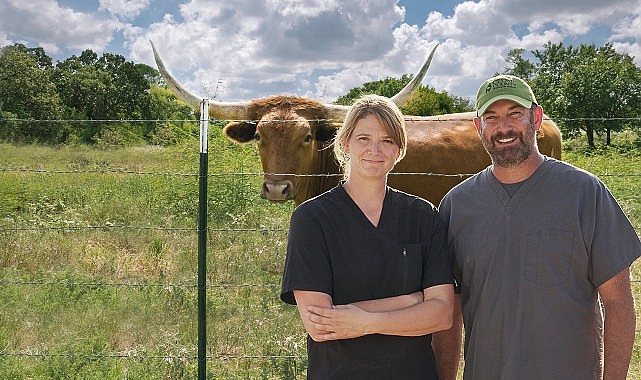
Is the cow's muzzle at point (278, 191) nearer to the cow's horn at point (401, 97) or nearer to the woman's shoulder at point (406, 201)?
the cow's horn at point (401, 97)

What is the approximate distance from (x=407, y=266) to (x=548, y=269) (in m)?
0.50

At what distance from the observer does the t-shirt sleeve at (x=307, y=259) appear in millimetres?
2078

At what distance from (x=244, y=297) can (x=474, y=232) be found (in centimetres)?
382

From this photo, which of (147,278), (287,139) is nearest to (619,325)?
(287,139)

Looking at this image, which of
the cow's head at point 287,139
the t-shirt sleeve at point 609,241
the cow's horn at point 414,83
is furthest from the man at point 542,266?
the cow's horn at point 414,83

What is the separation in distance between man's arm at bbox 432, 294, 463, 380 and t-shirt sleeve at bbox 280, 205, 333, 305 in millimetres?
594

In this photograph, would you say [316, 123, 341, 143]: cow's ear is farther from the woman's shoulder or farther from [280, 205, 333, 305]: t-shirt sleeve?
[280, 205, 333, 305]: t-shirt sleeve

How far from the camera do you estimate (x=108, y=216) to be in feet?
29.0

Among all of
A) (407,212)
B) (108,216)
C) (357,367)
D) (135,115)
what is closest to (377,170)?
(407,212)

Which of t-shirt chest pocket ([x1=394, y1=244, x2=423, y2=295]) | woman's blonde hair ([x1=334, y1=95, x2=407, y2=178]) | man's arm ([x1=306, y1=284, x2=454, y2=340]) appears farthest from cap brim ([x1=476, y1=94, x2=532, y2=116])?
man's arm ([x1=306, y1=284, x2=454, y2=340])

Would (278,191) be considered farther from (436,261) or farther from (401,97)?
(436,261)

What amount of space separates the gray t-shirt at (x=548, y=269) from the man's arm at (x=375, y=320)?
9.7 inches

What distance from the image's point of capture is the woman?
2.08m

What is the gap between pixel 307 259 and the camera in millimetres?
2090
